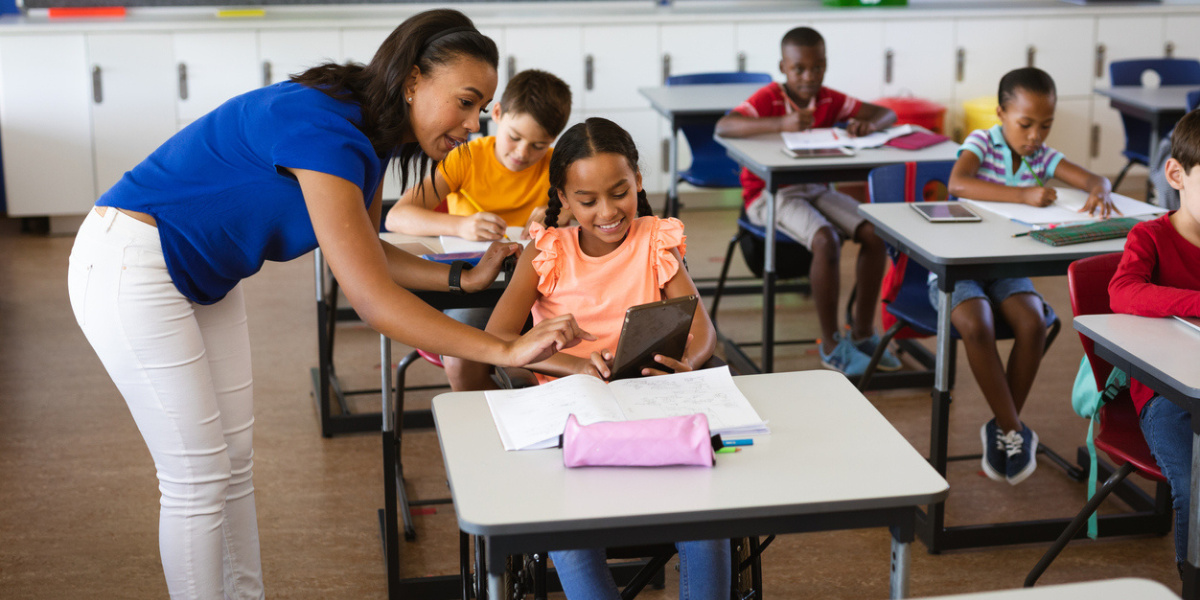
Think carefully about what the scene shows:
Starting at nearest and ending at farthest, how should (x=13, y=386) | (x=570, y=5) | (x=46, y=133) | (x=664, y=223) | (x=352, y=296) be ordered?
(x=352, y=296)
(x=664, y=223)
(x=13, y=386)
(x=46, y=133)
(x=570, y=5)

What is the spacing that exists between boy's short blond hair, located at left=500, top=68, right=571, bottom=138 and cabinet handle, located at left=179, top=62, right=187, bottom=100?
10.6 ft

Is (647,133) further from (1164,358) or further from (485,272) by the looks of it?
(1164,358)

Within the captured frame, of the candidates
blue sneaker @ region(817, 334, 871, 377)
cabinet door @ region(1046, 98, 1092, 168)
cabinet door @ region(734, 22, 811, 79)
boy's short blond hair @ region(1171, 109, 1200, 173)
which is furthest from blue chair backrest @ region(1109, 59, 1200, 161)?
boy's short blond hair @ region(1171, 109, 1200, 173)

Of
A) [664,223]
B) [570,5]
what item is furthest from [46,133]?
[664,223]

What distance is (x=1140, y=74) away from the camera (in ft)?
17.4

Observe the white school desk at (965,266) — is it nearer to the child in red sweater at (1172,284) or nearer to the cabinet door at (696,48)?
the child in red sweater at (1172,284)

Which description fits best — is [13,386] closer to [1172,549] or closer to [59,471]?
[59,471]

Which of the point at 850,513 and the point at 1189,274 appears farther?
the point at 1189,274

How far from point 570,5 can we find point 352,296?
4765 millimetres

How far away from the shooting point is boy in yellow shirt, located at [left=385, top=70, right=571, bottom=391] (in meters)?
2.54

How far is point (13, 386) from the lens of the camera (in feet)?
11.5

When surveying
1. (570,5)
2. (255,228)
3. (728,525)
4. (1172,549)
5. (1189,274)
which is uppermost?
(570,5)

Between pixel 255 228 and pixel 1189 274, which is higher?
pixel 255 228

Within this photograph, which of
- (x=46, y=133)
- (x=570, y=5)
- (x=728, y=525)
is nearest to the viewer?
(x=728, y=525)
